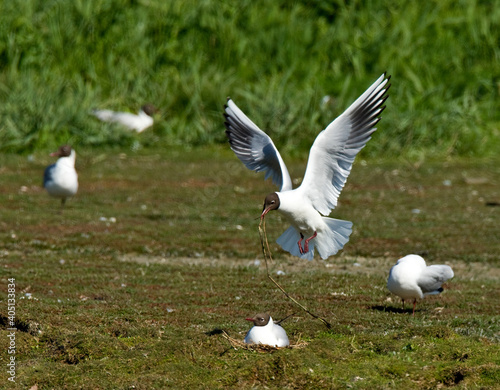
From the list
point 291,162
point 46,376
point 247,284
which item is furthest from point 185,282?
point 291,162

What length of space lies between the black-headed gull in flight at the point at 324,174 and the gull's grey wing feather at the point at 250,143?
12 mm

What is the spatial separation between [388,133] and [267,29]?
4.79 m

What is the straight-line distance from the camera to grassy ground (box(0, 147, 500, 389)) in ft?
20.0

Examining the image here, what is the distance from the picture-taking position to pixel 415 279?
805 cm

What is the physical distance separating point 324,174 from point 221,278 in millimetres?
1833

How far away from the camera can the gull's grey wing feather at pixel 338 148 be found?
8.27 m

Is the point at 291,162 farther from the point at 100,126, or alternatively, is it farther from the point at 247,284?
the point at 247,284

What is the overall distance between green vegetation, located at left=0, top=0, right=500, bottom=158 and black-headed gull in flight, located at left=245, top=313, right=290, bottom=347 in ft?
37.0

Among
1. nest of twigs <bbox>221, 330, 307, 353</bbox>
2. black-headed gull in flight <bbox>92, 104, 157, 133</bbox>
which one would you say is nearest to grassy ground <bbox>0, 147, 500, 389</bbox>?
nest of twigs <bbox>221, 330, 307, 353</bbox>

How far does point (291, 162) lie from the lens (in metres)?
17.2

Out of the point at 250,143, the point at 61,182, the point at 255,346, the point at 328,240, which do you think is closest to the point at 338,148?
the point at 328,240

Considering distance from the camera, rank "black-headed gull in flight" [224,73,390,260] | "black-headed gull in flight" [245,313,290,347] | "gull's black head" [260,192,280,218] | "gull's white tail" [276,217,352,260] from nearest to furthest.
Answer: "black-headed gull in flight" [245,313,290,347] → "gull's black head" [260,192,280,218] → "black-headed gull in flight" [224,73,390,260] → "gull's white tail" [276,217,352,260]

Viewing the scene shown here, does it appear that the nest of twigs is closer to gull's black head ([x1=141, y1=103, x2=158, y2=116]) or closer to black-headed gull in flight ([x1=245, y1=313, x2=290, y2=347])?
black-headed gull in flight ([x1=245, y1=313, x2=290, y2=347])

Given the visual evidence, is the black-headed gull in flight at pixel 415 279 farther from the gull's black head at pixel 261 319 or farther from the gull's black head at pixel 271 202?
the gull's black head at pixel 261 319
